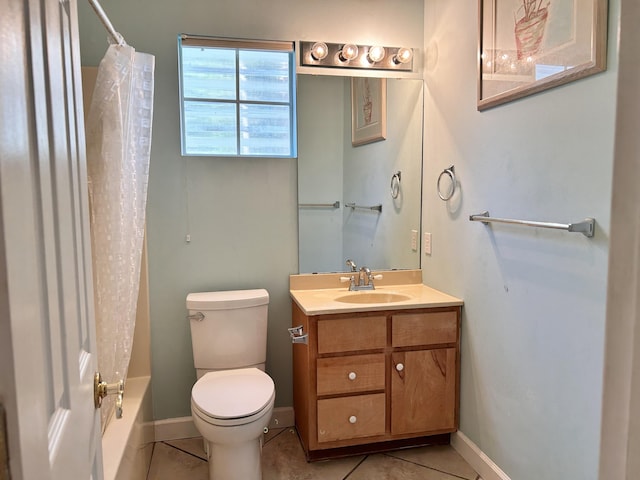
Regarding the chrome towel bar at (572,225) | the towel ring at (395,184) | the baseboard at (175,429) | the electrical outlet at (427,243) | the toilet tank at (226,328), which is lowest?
the baseboard at (175,429)

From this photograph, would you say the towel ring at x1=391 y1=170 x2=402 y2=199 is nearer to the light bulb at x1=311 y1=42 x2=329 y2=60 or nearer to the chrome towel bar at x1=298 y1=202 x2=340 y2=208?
the chrome towel bar at x1=298 y1=202 x2=340 y2=208

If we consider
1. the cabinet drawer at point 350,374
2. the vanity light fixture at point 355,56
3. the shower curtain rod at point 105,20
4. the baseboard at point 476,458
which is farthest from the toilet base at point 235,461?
the vanity light fixture at point 355,56

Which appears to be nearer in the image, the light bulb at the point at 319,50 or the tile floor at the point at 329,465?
the tile floor at the point at 329,465

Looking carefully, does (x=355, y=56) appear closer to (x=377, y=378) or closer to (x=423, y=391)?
(x=377, y=378)

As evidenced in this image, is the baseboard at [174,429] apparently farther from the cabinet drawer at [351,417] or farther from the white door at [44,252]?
the white door at [44,252]

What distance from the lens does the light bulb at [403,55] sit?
8.54ft

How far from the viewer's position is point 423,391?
2312 millimetres

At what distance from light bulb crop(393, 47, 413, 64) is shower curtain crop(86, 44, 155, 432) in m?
1.46

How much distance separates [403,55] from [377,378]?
1828mm

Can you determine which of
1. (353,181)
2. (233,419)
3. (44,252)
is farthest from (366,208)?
(44,252)

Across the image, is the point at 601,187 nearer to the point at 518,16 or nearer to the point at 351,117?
the point at 518,16

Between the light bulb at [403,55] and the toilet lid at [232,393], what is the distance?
1.94m

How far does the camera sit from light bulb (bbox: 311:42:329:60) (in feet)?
8.25

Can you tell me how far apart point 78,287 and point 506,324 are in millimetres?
1718
